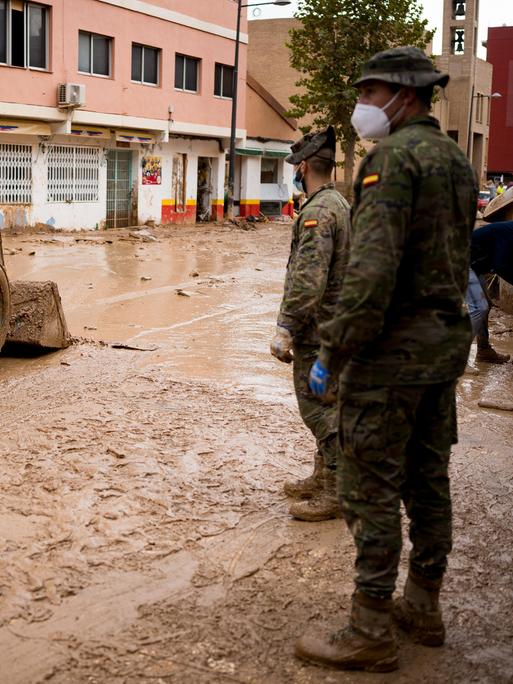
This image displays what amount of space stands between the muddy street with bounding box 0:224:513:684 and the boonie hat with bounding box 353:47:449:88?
77.4 inches

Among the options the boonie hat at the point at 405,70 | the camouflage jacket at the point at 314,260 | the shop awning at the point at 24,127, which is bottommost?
the camouflage jacket at the point at 314,260

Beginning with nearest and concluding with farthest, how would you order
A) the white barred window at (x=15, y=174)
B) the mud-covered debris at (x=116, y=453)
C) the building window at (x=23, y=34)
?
the mud-covered debris at (x=116, y=453), the building window at (x=23, y=34), the white barred window at (x=15, y=174)

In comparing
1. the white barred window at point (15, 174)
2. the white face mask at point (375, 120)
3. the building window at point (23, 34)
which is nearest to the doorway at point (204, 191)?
the white barred window at point (15, 174)

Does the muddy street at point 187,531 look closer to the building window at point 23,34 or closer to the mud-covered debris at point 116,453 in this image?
the mud-covered debris at point 116,453

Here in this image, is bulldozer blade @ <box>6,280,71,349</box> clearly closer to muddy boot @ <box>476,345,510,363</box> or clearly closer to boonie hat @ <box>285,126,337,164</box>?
muddy boot @ <box>476,345,510,363</box>

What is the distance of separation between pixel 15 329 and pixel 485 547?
5.23 m

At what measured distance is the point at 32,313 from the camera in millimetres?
8336

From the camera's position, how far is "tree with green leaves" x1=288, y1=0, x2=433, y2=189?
3084cm

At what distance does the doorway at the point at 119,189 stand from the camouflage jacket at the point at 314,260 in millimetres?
22330

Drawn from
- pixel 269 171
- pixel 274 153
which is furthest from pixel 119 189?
pixel 269 171

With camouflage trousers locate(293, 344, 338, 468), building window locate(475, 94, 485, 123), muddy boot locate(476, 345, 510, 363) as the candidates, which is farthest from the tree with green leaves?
building window locate(475, 94, 485, 123)

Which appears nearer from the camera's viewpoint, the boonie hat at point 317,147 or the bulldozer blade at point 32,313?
the boonie hat at point 317,147

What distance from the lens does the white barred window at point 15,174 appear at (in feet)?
73.3

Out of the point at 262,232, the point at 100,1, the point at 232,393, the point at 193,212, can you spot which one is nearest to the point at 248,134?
the point at 193,212
